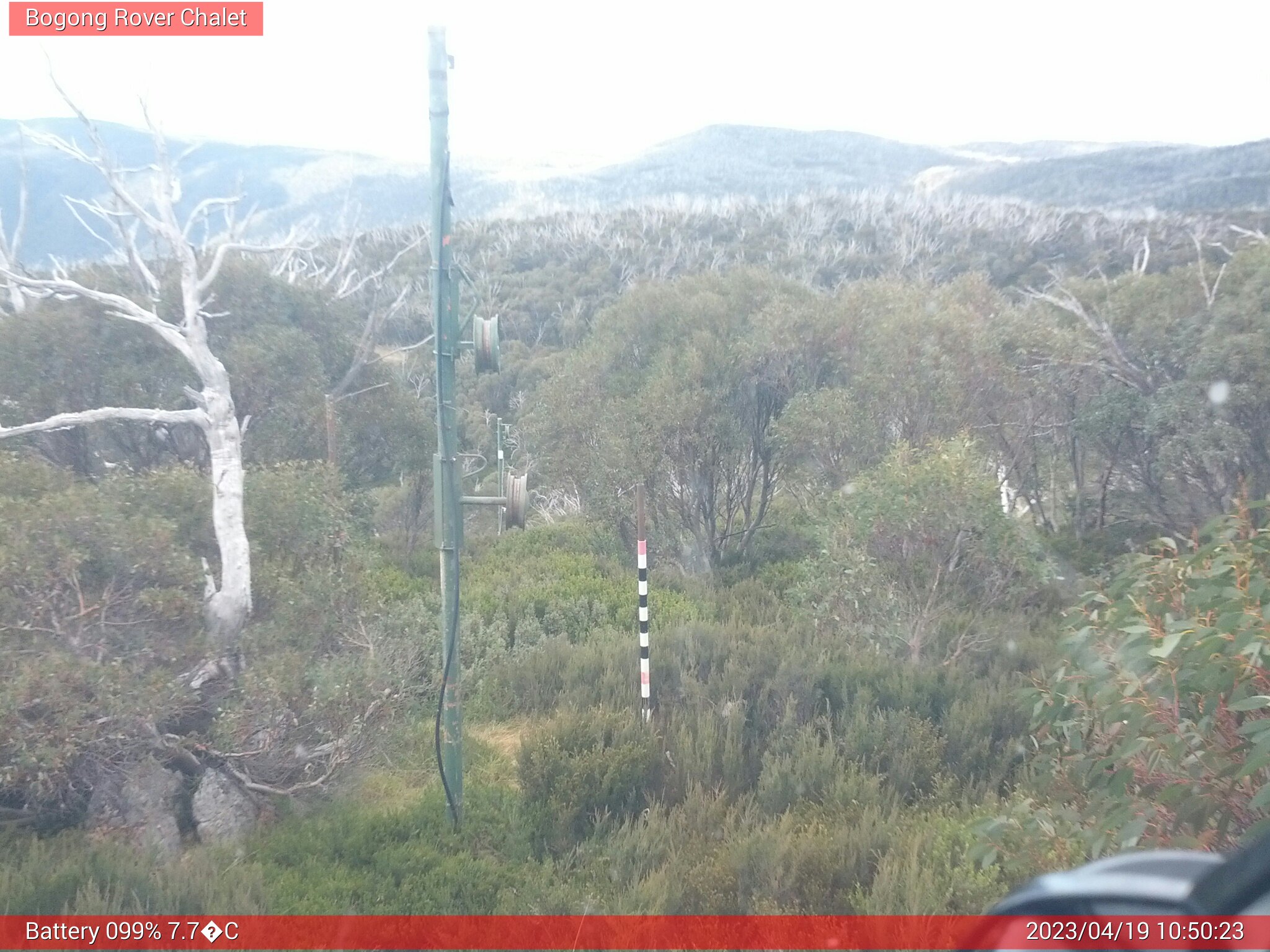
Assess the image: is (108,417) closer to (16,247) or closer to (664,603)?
(664,603)

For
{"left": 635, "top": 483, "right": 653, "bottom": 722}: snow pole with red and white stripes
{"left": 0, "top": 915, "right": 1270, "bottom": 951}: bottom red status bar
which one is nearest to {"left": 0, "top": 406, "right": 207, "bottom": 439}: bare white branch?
{"left": 0, "top": 915, "right": 1270, "bottom": 951}: bottom red status bar

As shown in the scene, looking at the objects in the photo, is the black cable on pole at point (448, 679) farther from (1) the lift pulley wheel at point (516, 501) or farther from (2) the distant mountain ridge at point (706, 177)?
(2) the distant mountain ridge at point (706, 177)

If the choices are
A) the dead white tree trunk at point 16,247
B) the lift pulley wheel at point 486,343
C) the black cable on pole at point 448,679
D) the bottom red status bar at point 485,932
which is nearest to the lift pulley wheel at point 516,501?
the black cable on pole at point 448,679

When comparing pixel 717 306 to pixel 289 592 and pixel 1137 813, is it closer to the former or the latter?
pixel 289 592

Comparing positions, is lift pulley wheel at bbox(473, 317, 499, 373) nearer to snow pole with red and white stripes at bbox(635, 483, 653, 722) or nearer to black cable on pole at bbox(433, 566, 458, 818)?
black cable on pole at bbox(433, 566, 458, 818)

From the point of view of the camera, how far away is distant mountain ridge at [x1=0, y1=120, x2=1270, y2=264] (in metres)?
29.4

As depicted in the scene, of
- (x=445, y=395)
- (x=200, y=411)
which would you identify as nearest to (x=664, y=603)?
(x=200, y=411)

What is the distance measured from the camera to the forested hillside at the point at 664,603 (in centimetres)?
402

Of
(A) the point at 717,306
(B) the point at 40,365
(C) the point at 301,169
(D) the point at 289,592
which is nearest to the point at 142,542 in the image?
(D) the point at 289,592

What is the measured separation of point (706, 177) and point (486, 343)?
49.6 meters

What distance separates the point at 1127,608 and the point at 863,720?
2.54 metres

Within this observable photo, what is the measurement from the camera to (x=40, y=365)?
35.5 feet

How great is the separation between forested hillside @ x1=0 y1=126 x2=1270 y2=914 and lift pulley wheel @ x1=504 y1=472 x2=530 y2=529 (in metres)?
1.06

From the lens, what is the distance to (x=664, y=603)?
10156 mm
